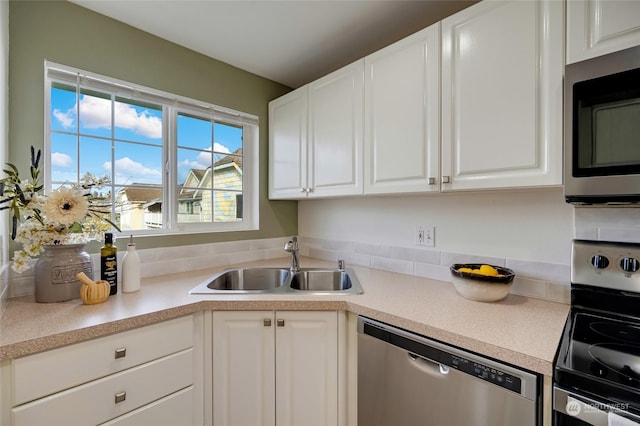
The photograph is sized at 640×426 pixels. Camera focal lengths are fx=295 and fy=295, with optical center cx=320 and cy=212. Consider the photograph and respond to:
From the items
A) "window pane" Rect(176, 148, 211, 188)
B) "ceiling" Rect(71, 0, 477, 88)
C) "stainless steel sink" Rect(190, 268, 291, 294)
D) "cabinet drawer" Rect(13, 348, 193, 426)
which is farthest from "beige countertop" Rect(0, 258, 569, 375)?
"ceiling" Rect(71, 0, 477, 88)

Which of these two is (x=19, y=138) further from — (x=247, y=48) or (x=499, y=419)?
(x=499, y=419)

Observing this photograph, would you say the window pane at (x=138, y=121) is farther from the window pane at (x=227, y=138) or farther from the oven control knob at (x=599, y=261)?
the oven control knob at (x=599, y=261)

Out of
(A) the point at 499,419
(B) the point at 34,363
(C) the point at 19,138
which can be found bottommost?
(A) the point at 499,419

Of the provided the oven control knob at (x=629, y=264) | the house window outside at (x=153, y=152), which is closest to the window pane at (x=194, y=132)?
the house window outside at (x=153, y=152)

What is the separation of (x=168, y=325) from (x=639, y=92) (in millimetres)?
1803

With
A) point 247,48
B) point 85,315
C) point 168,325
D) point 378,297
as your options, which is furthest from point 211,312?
Result: point 247,48

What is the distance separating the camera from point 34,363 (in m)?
0.93

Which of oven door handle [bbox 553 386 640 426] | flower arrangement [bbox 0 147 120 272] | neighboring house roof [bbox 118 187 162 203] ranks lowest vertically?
oven door handle [bbox 553 386 640 426]

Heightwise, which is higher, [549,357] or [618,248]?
[618,248]

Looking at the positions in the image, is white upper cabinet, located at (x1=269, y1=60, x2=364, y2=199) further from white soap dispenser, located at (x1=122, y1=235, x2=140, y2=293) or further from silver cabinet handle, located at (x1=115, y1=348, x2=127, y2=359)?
silver cabinet handle, located at (x1=115, y1=348, x2=127, y2=359)

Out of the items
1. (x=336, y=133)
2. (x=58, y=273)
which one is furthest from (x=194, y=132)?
(x=58, y=273)

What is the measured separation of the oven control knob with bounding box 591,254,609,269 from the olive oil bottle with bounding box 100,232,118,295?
202cm

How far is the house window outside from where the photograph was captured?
5.08ft

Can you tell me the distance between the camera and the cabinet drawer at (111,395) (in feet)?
3.11
